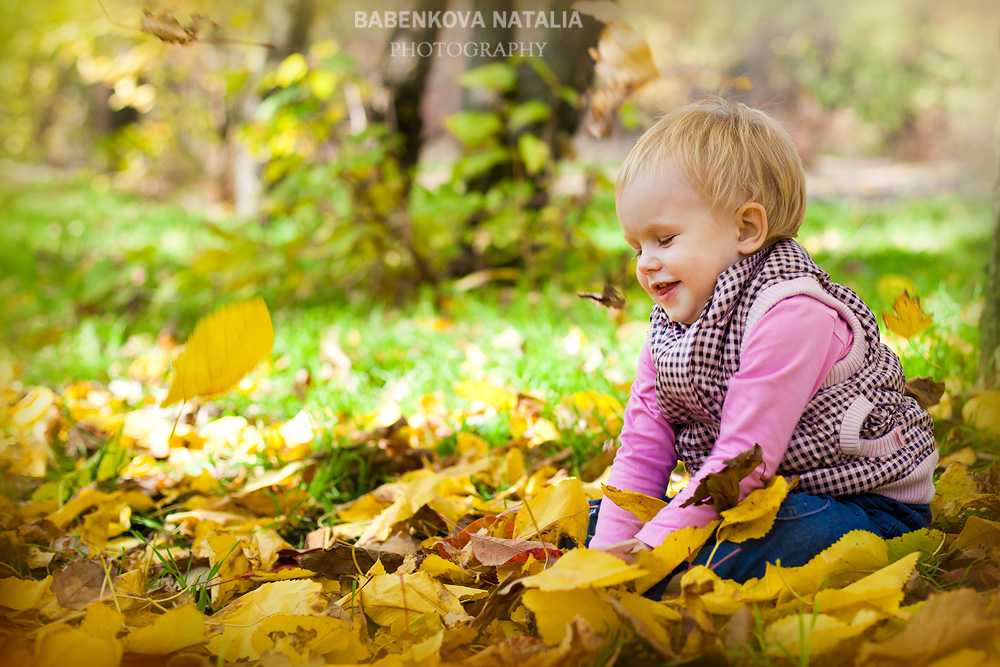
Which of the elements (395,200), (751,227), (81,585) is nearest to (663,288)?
(751,227)

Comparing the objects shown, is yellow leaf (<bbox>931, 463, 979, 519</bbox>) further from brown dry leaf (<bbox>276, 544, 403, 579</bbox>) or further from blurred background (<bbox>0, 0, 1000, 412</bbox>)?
brown dry leaf (<bbox>276, 544, 403, 579</bbox>)

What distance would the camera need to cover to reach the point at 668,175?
1164 mm

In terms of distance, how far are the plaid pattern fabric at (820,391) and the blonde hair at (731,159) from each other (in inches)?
2.9

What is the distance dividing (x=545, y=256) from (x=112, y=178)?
30.7ft

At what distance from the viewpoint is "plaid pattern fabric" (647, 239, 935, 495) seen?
1142 millimetres

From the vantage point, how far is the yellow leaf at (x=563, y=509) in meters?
1.21

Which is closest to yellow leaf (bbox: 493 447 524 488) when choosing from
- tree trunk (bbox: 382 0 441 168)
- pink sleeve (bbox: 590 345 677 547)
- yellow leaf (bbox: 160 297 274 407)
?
pink sleeve (bbox: 590 345 677 547)

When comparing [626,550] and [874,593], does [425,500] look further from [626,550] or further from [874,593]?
[874,593]

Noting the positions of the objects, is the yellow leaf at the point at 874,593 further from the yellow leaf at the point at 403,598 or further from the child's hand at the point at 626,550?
the yellow leaf at the point at 403,598

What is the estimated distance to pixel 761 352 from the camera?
1.09m

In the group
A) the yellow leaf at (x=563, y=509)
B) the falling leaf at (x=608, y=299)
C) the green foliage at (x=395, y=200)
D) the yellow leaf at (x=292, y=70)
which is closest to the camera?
the yellow leaf at (x=563, y=509)

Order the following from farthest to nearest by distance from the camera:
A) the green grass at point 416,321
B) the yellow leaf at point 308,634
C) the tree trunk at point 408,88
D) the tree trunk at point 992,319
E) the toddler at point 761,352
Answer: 1. the tree trunk at point 408,88
2. the green grass at point 416,321
3. the tree trunk at point 992,319
4. the toddler at point 761,352
5. the yellow leaf at point 308,634

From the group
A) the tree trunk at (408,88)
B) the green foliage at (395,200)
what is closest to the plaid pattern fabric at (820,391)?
the green foliage at (395,200)

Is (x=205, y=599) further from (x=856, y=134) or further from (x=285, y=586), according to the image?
(x=856, y=134)
